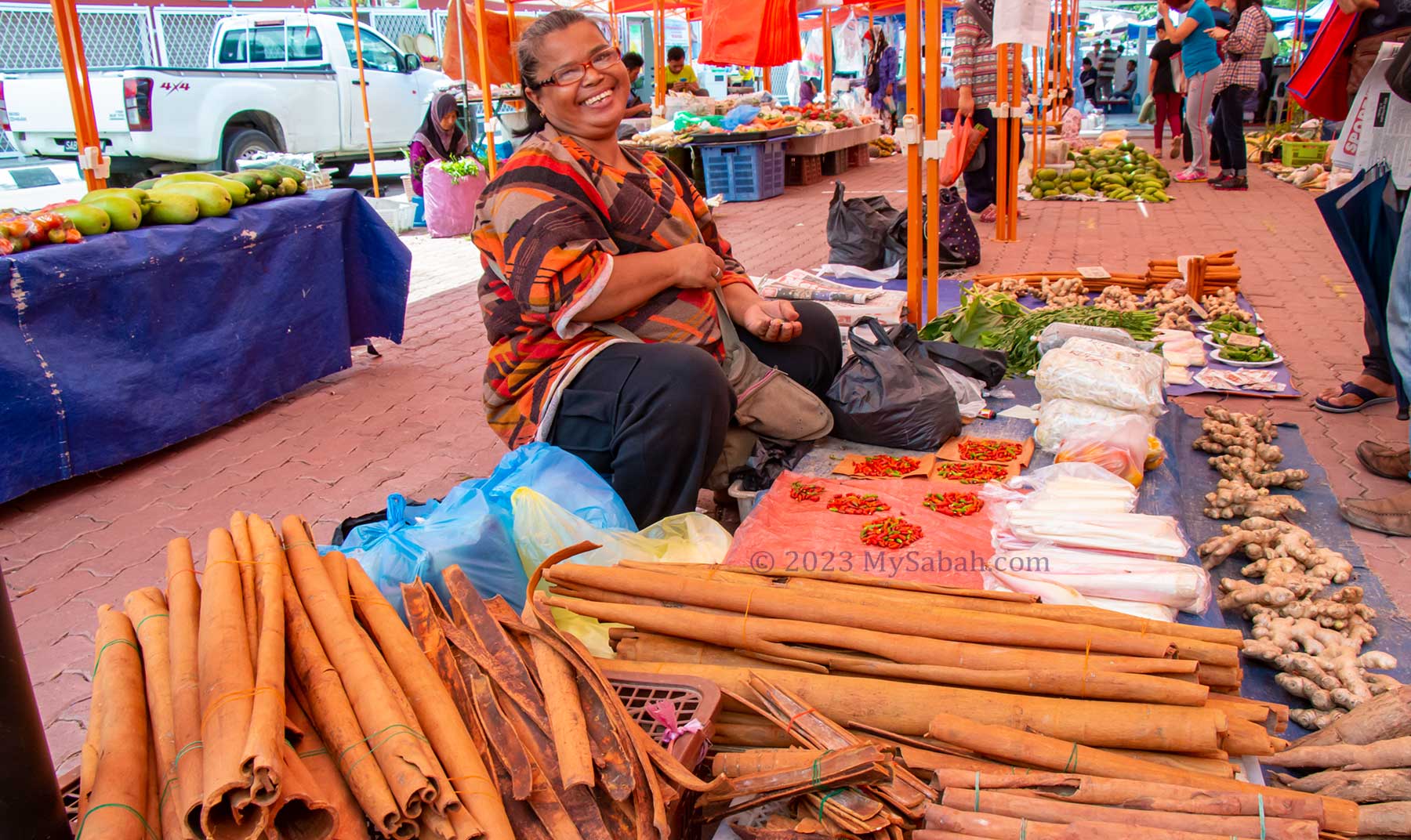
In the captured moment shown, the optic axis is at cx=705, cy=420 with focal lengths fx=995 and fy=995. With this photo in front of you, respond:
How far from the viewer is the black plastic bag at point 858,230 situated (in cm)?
652

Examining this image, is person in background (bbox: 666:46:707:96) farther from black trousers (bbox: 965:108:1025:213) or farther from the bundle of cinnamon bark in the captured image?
the bundle of cinnamon bark

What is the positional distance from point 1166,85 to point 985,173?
5.34 metres

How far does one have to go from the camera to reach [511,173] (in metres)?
2.89

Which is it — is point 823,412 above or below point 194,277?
below

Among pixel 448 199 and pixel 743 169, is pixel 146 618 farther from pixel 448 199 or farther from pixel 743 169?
pixel 743 169

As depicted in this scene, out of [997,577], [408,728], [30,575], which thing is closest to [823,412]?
[997,577]

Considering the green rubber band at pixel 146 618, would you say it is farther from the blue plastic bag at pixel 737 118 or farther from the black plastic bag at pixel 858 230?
the blue plastic bag at pixel 737 118

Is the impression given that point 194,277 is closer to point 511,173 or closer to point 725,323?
point 511,173

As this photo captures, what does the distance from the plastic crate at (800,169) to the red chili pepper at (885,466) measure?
9847 mm

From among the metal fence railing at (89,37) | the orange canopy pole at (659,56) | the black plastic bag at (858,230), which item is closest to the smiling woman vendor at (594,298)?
the black plastic bag at (858,230)

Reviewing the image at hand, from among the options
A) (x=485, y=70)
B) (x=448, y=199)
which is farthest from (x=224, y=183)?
(x=448, y=199)

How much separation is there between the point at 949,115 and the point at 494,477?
14412mm

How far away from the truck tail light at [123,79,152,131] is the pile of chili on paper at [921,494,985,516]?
9522mm

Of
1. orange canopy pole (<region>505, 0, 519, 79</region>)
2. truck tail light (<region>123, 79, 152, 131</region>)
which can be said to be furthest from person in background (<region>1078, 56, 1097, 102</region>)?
truck tail light (<region>123, 79, 152, 131</region>)
